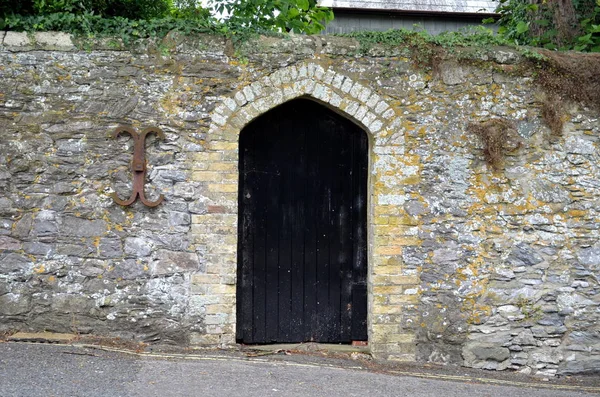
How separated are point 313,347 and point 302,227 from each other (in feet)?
3.64

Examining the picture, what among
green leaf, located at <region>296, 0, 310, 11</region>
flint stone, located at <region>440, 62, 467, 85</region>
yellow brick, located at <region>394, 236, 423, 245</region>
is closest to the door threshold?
yellow brick, located at <region>394, 236, 423, 245</region>

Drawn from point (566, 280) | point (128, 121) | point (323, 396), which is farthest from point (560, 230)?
point (128, 121)

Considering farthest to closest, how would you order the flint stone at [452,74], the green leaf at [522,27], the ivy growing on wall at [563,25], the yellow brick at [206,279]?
the green leaf at [522,27]
the ivy growing on wall at [563,25]
the flint stone at [452,74]
the yellow brick at [206,279]

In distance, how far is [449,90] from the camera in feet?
20.8

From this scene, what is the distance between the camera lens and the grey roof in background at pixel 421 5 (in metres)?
14.0

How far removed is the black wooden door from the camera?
643 cm

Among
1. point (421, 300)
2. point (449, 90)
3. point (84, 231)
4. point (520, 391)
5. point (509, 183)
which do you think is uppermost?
point (449, 90)

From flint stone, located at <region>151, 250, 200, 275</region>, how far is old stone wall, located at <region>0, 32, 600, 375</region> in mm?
12

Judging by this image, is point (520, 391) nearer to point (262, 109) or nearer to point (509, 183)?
point (509, 183)

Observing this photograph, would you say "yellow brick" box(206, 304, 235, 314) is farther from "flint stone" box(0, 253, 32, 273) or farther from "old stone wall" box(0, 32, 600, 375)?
"flint stone" box(0, 253, 32, 273)

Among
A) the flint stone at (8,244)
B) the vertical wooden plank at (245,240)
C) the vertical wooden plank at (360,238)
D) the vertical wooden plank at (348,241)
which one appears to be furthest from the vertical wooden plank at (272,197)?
the flint stone at (8,244)

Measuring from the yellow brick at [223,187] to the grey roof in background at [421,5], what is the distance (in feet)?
28.5

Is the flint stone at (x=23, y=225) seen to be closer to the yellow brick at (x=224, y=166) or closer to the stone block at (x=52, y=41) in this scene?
the stone block at (x=52, y=41)

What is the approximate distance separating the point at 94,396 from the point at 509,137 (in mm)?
4144
